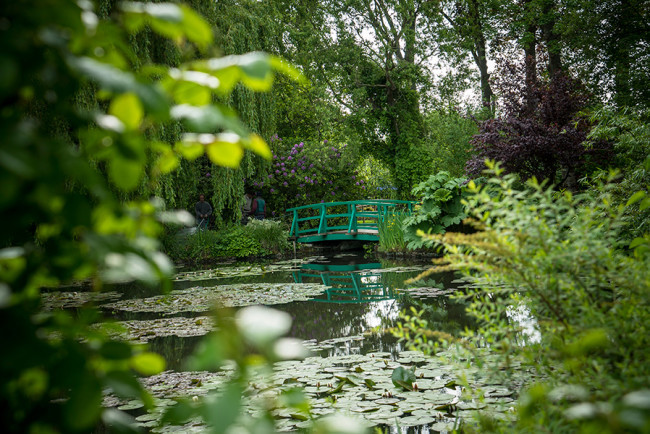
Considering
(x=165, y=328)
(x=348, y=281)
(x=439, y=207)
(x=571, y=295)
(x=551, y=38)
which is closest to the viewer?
(x=571, y=295)

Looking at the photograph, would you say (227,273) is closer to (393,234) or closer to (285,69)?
(393,234)

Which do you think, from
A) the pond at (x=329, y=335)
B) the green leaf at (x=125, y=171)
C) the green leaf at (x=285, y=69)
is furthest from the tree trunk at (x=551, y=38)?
the green leaf at (x=125, y=171)

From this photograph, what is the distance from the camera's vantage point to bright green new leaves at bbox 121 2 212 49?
52 centimetres

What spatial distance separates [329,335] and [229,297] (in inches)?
78.9

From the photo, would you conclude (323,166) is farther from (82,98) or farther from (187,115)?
(187,115)

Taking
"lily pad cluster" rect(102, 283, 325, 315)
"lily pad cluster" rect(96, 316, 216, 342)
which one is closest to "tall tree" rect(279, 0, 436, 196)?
"lily pad cluster" rect(102, 283, 325, 315)

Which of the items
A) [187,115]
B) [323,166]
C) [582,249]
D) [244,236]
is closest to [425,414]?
[582,249]

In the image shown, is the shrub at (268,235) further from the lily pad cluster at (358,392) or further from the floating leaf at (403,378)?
the floating leaf at (403,378)

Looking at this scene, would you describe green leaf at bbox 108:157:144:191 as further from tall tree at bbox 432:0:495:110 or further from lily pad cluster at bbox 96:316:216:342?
tall tree at bbox 432:0:495:110

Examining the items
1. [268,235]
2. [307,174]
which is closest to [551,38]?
[307,174]

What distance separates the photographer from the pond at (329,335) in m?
2.29

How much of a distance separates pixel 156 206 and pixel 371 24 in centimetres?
1606

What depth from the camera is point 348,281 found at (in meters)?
7.05

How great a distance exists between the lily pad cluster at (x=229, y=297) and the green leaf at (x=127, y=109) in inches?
183
